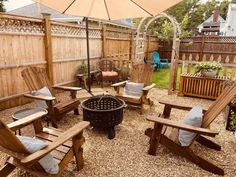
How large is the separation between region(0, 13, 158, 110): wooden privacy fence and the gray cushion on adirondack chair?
2068 mm

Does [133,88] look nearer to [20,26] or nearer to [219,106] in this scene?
[219,106]

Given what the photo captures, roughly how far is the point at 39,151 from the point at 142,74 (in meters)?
3.25

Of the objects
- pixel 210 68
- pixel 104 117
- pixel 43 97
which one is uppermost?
pixel 210 68

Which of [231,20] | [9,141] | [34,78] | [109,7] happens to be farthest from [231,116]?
[231,20]

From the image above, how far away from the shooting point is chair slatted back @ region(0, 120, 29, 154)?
4.54 ft

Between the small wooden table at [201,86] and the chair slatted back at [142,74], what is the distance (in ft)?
4.43

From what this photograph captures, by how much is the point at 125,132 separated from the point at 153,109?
135 centimetres

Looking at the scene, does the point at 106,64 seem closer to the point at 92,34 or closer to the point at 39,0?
the point at 92,34

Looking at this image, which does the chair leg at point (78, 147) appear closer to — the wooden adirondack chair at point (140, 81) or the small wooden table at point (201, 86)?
the wooden adirondack chair at point (140, 81)

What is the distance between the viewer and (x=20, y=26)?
163 inches

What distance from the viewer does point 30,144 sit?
1.64m

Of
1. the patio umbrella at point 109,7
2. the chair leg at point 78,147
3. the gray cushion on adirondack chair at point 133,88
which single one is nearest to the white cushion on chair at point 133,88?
the gray cushion on adirondack chair at point 133,88

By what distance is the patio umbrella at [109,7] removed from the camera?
2.51 meters

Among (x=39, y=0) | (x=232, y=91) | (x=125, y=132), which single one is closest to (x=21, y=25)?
(x=39, y=0)
